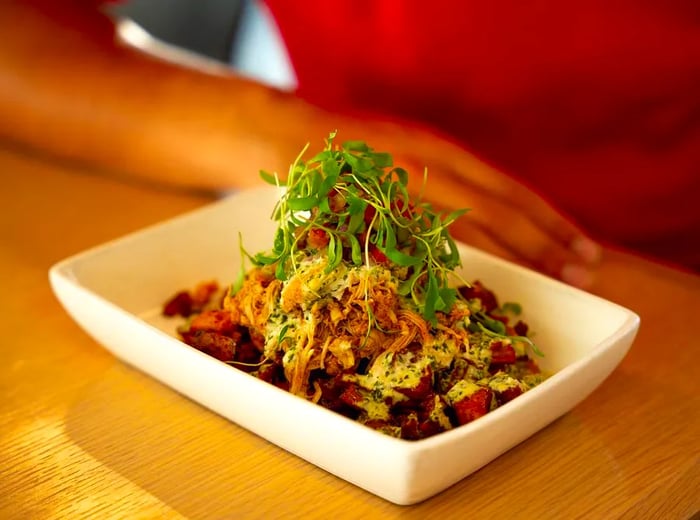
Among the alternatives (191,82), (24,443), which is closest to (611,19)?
(191,82)

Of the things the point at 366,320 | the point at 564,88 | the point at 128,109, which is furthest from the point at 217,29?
the point at 366,320

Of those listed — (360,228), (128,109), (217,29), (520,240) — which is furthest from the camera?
(217,29)

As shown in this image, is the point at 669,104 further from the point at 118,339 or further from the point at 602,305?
the point at 118,339

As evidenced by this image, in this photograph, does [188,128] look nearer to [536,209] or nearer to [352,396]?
[536,209]

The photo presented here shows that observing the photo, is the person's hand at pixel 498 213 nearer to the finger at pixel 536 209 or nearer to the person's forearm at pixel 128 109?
the finger at pixel 536 209

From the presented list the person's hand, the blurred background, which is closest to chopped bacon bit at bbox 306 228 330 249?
the person's hand

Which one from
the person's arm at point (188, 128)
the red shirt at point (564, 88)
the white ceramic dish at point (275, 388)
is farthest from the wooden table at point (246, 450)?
the red shirt at point (564, 88)
